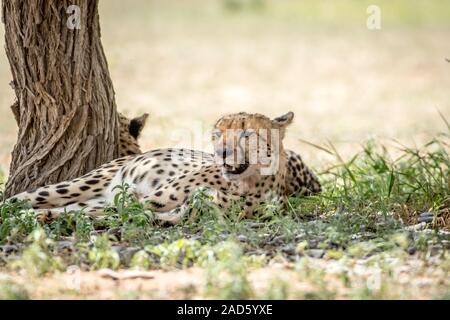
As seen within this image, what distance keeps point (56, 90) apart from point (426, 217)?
224 cm

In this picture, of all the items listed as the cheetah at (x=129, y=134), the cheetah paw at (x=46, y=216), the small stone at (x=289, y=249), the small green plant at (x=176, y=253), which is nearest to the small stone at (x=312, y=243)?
the small stone at (x=289, y=249)

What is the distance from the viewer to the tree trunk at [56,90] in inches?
230

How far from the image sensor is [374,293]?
3938 mm

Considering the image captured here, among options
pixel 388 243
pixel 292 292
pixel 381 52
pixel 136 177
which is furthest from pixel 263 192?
pixel 381 52

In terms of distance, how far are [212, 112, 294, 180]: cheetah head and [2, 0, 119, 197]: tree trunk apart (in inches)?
34.9

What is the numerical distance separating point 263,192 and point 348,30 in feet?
42.3

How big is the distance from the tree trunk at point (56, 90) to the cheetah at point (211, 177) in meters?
0.19

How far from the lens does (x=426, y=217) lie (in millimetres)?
5508

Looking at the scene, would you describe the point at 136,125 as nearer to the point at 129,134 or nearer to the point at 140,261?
the point at 129,134

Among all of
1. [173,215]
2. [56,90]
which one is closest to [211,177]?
[173,215]

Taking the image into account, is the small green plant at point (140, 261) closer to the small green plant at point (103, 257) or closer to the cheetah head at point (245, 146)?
the small green plant at point (103, 257)

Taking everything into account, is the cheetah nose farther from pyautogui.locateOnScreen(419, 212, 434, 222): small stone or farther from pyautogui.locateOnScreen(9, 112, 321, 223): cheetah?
pyautogui.locateOnScreen(419, 212, 434, 222): small stone
